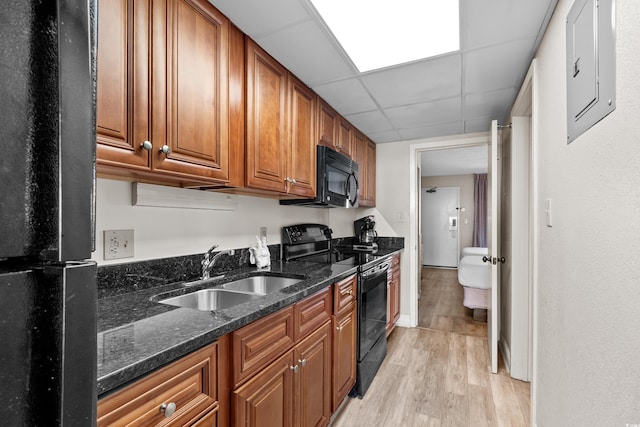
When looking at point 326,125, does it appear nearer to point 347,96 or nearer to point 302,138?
point 347,96

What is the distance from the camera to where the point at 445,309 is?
3973 millimetres

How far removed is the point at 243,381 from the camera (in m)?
1.02

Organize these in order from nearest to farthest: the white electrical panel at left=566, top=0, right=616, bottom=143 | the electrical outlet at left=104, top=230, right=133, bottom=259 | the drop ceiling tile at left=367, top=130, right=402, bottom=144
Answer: the white electrical panel at left=566, top=0, right=616, bottom=143
the electrical outlet at left=104, top=230, right=133, bottom=259
the drop ceiling tile at left=367, top=130, right=402, bottom=144

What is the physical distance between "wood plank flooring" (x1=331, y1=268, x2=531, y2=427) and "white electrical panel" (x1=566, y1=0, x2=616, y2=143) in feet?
5.65

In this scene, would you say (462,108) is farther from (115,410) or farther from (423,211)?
(423,211)

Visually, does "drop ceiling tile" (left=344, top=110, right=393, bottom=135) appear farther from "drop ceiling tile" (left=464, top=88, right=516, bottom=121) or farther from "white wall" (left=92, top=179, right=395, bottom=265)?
"white wall" (left=92, top=179, right=395, bottom=265)

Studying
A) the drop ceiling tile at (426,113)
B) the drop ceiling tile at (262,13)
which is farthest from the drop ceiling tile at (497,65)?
the drop ceiling tile at (262,13)

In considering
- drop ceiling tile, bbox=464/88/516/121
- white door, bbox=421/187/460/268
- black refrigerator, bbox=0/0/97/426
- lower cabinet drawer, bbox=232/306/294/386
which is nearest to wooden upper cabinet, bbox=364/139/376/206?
drop ceiling tile, bbox=464/88/516/121

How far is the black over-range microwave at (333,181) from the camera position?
7.09 ft

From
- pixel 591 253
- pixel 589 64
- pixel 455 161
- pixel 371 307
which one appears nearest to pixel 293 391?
pixel 371 307

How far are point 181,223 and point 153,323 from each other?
74 cm

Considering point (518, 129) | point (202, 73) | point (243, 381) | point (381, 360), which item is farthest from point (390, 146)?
point (243, 381)

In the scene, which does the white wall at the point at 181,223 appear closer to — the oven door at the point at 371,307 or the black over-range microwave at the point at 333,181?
the black over-range microwave at the point at 333,181

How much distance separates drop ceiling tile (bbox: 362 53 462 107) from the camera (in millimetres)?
1762
